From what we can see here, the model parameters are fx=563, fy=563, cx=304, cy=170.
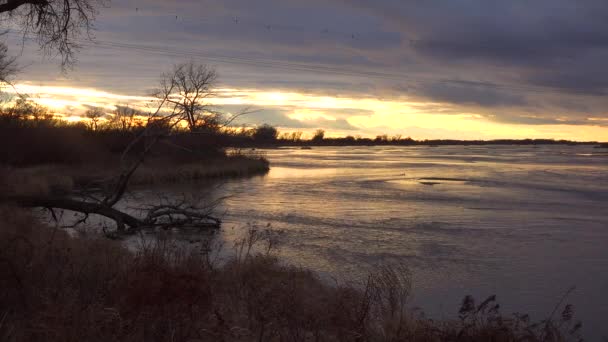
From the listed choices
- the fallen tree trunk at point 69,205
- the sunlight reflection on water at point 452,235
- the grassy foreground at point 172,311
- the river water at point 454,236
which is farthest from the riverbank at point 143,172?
the grassy foreground at point 172,311

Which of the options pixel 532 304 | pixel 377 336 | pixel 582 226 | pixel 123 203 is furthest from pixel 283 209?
pixel 377 336

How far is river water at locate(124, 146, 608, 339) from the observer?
1098 cm

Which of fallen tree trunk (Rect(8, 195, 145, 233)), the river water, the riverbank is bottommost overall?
the river water

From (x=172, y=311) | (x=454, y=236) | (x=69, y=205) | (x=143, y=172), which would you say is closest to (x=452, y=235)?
(x=454, y=236)

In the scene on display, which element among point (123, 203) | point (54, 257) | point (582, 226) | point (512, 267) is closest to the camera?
point (54, 257)

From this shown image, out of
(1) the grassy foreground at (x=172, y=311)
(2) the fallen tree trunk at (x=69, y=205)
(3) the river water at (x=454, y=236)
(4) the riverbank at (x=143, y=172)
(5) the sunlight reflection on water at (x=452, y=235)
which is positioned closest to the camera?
(1) the grassy foreground at (x=172, y=311)

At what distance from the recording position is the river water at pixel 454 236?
11.0 metres

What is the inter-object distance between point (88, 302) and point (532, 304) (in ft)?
25.2

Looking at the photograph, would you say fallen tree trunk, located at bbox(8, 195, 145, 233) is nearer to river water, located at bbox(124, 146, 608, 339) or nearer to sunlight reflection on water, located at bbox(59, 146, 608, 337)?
sunlight reflection on water, located at bbox(59, 146, 608, 337)

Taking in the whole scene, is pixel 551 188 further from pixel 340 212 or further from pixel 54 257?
pixel 54 257

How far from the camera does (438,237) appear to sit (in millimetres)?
16734

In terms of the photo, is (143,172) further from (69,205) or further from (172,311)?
(172,311)

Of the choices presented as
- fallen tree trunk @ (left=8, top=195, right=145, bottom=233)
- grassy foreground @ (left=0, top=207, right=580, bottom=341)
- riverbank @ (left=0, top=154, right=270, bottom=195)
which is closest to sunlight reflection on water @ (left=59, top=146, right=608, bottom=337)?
grassy foreground @ (left=0, top=207, right=580, bottom=341)

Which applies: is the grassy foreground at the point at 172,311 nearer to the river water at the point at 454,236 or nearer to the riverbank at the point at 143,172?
the river water at the point at 454,236
